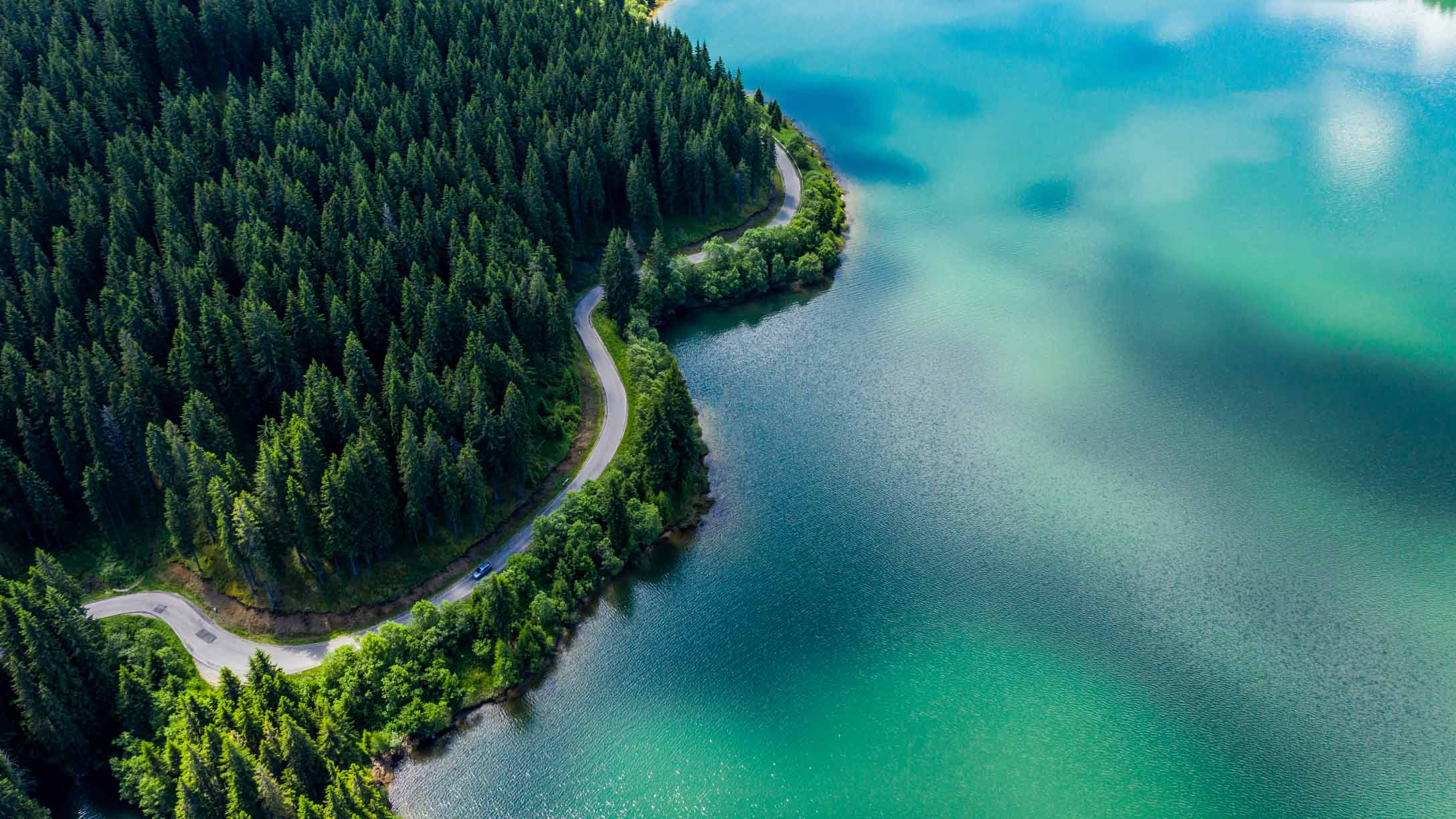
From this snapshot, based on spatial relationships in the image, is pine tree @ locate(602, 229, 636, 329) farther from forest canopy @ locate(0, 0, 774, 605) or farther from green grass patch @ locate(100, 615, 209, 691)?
green grass patch @ locate(100, 615, 209, 691)

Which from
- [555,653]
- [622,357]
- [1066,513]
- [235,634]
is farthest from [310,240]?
[1066,513]

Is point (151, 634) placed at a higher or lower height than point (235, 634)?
higher

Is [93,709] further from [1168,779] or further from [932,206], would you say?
[932,206]

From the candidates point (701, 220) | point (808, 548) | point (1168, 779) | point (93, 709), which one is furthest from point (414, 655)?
point (701, 220)

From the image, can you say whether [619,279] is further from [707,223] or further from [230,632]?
[230,632]

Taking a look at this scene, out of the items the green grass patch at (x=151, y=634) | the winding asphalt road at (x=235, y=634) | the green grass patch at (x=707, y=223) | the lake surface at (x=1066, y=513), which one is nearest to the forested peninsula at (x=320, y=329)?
the green grass patch at (x=151, y=634)

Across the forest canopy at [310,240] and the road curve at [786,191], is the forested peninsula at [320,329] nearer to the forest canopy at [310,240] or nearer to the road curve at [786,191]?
the forest canopy at [310,240]

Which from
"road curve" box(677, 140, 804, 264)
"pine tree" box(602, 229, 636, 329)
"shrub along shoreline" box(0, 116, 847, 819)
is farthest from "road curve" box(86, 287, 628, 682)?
"road curve" box(677, 140, 804, 264)
